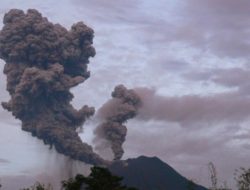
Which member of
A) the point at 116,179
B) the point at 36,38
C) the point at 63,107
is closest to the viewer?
the point at 116,179

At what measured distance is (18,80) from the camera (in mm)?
120812

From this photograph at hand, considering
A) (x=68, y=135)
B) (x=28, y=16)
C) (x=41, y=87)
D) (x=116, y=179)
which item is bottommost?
(x=116, y=179)

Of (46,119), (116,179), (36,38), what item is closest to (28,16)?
(36,38)

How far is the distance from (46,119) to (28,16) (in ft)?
80.3

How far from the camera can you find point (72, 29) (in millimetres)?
123250

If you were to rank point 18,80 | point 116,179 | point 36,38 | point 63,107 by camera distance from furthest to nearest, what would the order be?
1. point 63,107
2. point 18,80
3. point 36,38
4. point 116,179

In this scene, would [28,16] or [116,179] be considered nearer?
[116,179]

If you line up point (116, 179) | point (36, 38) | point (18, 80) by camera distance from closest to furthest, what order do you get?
point (116, 179) → point (36, 38) → point (18, 80)

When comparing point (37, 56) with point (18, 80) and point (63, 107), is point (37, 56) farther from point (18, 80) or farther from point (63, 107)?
point (63, 107)

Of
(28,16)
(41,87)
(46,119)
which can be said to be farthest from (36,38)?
(46,119)

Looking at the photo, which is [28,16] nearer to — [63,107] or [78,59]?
[78,59]

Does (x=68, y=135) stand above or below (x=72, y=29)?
below

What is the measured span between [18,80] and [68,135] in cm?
1529

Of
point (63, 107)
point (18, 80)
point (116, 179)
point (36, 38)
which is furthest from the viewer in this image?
point (63, 107)
